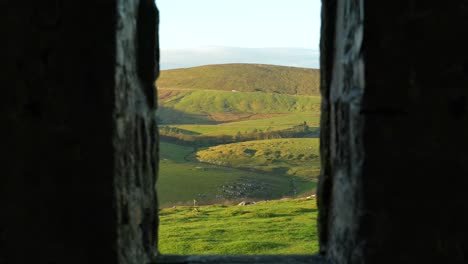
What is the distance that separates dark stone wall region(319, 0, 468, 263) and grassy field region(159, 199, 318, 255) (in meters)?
3.93

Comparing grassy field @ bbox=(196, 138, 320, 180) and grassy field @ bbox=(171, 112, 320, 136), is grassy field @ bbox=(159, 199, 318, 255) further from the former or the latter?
grassy field @ bbox=(171, 112, 320, 136)

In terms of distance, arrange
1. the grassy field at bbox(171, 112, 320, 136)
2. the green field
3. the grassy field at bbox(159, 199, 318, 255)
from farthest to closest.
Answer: the grassy field at bbox(171, 112, 320, 136), the green field, the grassy field at bbox(159, 199, 318, 255)

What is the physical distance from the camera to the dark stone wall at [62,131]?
7.68 feet

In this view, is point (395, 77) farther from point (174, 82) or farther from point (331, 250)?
point (174, 82)

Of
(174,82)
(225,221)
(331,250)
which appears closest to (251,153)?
(225,221)

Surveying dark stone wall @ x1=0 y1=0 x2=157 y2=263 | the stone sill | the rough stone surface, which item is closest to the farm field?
the stone sill

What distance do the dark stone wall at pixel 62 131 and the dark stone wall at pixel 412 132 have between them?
1.06 m

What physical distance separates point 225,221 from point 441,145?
800 cm

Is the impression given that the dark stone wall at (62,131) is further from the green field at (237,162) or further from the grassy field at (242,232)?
the green field at (237,162)

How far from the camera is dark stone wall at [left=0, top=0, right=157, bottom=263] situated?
2340 millimetres

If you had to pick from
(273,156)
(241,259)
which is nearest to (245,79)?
(273,156)

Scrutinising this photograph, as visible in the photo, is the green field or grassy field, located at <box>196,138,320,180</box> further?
grassy field, located at <box>196,138,320,180</box>

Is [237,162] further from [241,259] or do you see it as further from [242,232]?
[241,259]

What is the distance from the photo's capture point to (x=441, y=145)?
2254mm
